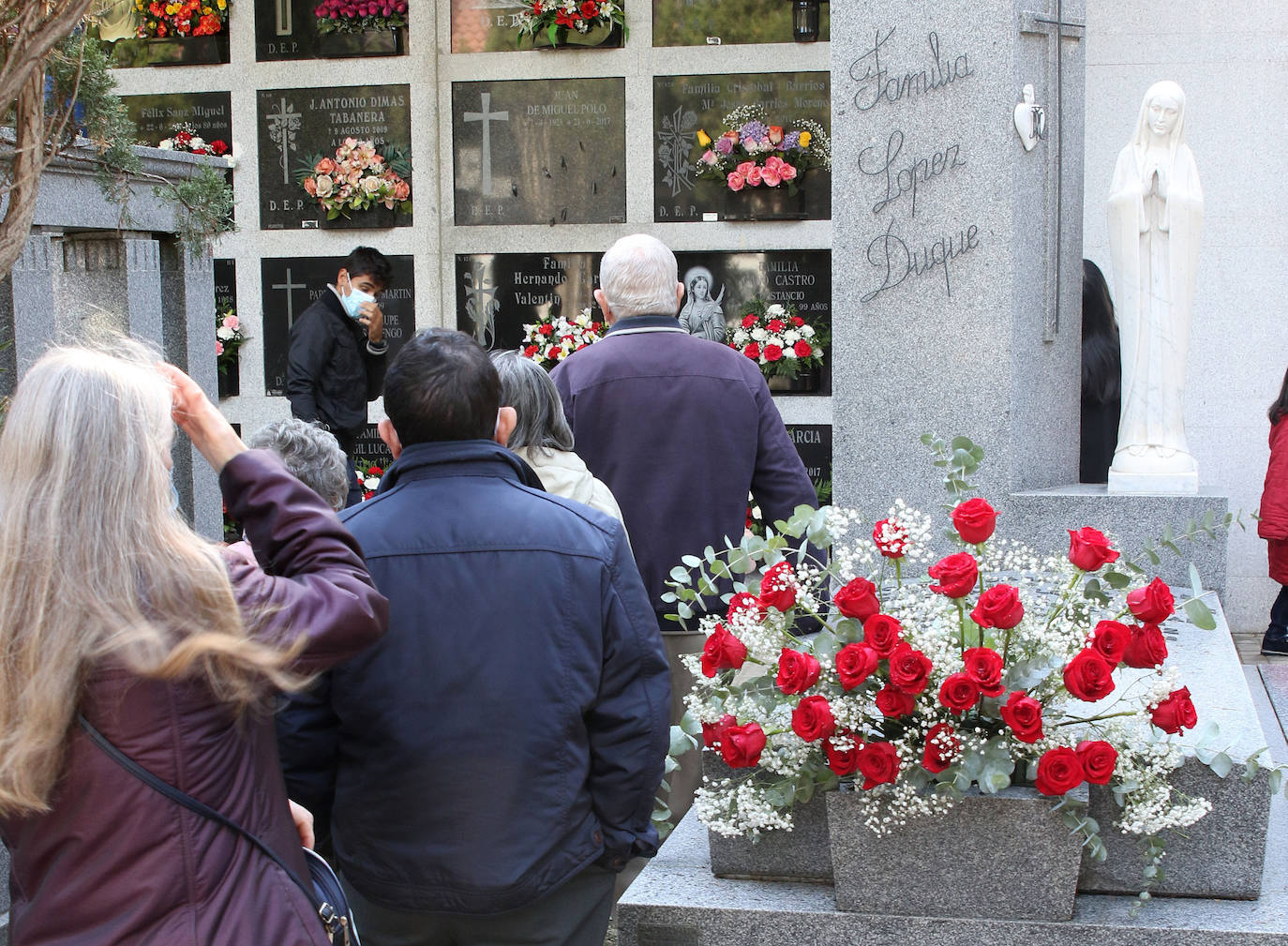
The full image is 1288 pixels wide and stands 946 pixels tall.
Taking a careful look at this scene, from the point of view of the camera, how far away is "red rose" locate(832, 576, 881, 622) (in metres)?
1.91

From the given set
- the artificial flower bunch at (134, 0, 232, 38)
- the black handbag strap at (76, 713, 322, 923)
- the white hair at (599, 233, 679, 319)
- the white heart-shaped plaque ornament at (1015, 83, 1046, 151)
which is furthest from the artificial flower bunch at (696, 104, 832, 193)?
the black handbag strap at (76, 713, 322, 923)

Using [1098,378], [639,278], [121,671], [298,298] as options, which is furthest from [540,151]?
[121,671]

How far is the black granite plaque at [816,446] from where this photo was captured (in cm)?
648

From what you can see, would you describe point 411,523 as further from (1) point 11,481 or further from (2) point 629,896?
(2) point 629,896

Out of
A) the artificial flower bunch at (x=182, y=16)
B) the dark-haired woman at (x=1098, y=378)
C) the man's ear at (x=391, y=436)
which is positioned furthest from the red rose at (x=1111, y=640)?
the artificial flower bunch at (x=182, y=16)

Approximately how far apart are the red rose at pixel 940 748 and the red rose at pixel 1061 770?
122 millimetres

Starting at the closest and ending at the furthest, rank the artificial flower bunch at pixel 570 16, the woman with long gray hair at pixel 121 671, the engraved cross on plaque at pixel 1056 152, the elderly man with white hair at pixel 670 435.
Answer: the woman with long gray hair at pixel 121 671 → the elderly man with white hair at pixel 670 435 → the engraved cross on plaque at pixel 1056 152 → the artificial flower bunch at pixel 570 16

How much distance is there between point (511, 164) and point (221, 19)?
1596 mm

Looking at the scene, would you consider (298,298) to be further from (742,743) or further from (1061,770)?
(1061,770)

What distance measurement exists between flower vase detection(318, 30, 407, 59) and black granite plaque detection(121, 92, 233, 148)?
0.55 meters

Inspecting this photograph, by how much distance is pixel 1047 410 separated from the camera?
451cm

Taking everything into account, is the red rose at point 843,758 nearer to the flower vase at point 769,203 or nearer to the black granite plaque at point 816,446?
the black granite plaque at point 816,446

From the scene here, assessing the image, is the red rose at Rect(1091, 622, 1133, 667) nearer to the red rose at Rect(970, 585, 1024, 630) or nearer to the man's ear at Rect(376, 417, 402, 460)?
the red rose at Rect(970, 585, 1024, 630)

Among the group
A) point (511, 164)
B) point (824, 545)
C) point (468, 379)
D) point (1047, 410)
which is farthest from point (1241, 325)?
point (468, 379)
